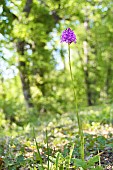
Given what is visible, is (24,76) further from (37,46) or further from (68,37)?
(68,37)

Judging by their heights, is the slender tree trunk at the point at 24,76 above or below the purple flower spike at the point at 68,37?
above

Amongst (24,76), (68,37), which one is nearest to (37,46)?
(24,76)

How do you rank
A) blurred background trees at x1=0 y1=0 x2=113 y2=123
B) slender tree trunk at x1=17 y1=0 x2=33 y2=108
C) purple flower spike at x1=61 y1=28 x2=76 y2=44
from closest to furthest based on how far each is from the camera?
purple flower spike at x1=61 y1=28 x2=76 y2=44 < blurred background trees at x1=0 y1=0 x2=113 y2=123 < slender tree trunk at x1=17 y1=0 x2=33 y2=108

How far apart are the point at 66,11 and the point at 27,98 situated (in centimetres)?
378

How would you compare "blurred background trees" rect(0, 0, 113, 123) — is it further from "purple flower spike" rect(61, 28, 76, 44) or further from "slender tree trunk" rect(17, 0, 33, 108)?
"purple flower spike" rect(61, 28, 76, 44)

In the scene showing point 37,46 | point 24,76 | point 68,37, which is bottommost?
point 68,37

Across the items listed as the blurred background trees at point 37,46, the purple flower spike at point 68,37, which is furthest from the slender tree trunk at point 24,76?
the purple flower spike at point 68,37

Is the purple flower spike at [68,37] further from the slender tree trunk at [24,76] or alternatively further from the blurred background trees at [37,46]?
the slender tree trunk at [24,76]

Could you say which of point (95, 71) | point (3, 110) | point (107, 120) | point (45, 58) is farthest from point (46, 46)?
point (95, 71)

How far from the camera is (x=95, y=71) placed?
2456cm

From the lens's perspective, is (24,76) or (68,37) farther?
(24,76)

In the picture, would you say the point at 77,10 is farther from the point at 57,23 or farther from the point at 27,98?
the point at 27,98

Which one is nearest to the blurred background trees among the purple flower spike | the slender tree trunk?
the slender tree trunk

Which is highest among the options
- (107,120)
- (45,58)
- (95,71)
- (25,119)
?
(95,71)
